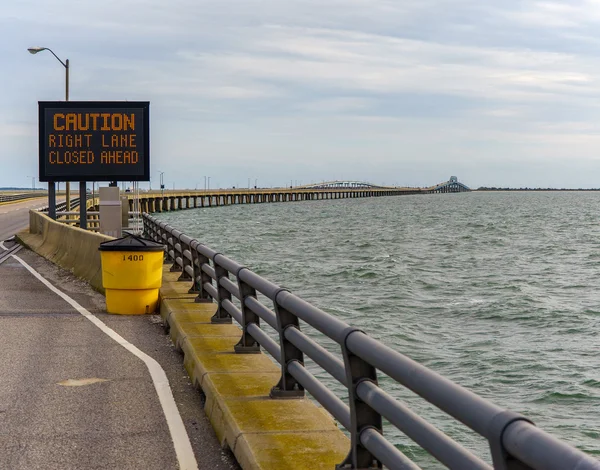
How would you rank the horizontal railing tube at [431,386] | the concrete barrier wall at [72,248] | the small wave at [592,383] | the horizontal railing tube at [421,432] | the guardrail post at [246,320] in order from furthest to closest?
the concrete barrier wall at [72,248]
the small wave at [592,383]
the guardrail post at [246,320]
the horizontal railing tube at [421,432]
the horizontal railing tube at [431,386]

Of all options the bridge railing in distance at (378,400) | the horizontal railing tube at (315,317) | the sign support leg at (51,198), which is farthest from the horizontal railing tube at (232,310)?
the sign support leg at (51,198)

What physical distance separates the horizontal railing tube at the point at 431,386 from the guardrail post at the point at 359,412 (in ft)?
0.40

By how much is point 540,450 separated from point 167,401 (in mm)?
5703

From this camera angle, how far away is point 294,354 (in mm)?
7074

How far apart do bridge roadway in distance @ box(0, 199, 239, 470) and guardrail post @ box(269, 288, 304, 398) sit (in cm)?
70

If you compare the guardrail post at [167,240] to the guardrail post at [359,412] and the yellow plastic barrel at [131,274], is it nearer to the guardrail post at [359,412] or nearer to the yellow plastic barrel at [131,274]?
the yellow plastic barrel at [131,274]

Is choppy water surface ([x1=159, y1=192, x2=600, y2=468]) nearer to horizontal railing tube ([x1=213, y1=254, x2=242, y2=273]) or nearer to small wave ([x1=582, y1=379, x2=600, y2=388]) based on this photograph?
small wave ([x1=582, y1=379, x2=600, y2=388])

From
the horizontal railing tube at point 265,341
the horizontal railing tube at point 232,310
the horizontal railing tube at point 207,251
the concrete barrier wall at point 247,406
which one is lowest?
the concrete barrier wall at point 247,406

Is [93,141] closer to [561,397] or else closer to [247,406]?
[561,397]

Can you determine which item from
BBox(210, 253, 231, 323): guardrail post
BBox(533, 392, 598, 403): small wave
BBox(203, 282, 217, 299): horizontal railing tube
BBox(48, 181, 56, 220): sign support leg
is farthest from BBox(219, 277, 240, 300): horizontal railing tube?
BBox(48, 181, 56, 220): sign support leg

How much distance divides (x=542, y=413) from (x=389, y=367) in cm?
1015

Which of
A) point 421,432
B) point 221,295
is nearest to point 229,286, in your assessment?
point 221,295

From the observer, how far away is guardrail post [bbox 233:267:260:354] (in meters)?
8.83

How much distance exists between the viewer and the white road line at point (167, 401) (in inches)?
252
